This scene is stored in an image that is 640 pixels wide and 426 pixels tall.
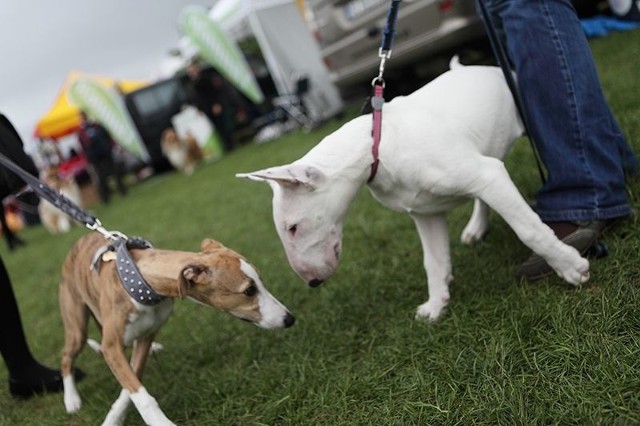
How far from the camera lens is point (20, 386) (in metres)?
3.19

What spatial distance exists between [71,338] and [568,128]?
105 inches

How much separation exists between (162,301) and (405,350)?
111 centimetres

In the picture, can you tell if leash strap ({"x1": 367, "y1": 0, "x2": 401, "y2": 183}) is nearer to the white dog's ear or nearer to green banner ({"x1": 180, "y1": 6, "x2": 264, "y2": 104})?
the white dog's ear

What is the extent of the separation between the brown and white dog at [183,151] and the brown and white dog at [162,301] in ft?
44.7

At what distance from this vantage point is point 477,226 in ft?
10.5

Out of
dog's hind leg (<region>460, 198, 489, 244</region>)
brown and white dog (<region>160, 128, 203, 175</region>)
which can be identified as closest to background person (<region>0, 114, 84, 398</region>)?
dog's hind leg (<region>460, 198, 489, 244</region>)

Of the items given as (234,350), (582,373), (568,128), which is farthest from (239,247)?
(582,373)

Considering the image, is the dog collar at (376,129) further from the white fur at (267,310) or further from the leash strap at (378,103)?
the white fur at (267,310)

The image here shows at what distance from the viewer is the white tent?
12258mm

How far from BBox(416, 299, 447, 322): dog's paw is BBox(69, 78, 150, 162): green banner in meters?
15.4

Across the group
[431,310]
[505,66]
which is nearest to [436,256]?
A: [431,310]

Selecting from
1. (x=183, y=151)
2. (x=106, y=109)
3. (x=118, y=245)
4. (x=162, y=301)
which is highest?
(x=106, y=109)

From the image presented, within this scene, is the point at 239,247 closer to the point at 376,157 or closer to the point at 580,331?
the point at 376,157

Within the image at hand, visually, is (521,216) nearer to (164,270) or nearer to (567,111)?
(567,111)
